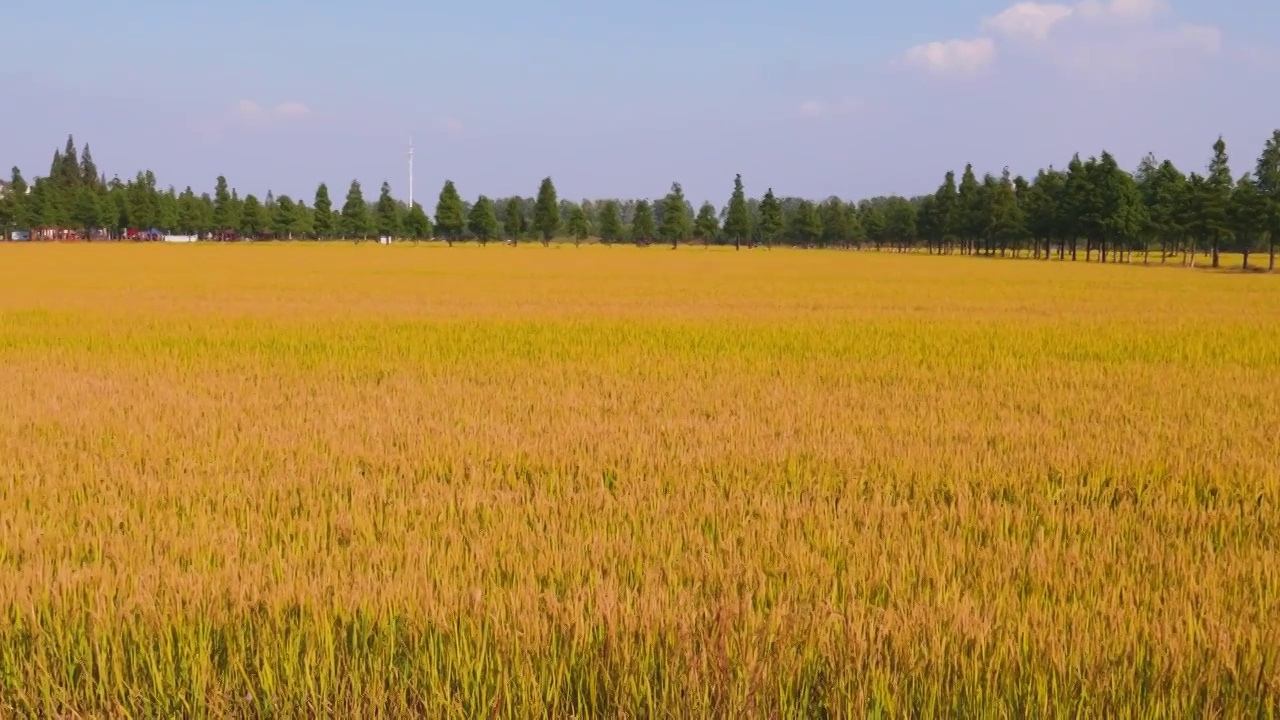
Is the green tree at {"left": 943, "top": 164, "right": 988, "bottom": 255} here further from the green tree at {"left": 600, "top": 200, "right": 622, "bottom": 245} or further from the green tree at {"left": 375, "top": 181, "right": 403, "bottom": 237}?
the green tree at {"left": 375, "top": 181, "right": 403, "bottom": 237}

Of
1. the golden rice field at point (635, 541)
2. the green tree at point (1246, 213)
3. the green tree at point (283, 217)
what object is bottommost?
the golden rice field at point (635, 541)

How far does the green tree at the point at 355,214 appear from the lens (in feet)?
475

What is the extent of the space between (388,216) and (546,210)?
1011 inches

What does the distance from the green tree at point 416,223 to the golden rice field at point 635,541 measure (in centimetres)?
13403

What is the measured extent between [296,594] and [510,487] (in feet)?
7.57

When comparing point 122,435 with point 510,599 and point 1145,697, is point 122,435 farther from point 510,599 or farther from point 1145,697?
point 1145,697

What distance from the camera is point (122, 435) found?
755cm

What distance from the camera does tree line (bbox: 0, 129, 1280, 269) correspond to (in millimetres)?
87562

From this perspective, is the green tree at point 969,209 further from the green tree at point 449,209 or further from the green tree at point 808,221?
the green tree at point 449,209

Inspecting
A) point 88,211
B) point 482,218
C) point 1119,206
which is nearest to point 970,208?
point 1119,206

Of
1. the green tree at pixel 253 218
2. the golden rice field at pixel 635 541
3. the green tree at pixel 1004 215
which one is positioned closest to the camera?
the golden rice field at pixel 635 541

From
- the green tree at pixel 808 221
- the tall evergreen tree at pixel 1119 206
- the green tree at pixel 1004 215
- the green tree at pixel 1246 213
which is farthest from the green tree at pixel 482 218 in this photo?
the green tree at pixel 1246 213

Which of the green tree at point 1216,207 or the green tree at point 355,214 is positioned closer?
the green tree at point 1216,207

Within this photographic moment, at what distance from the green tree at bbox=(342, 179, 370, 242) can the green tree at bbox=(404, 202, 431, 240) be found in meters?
6.37
